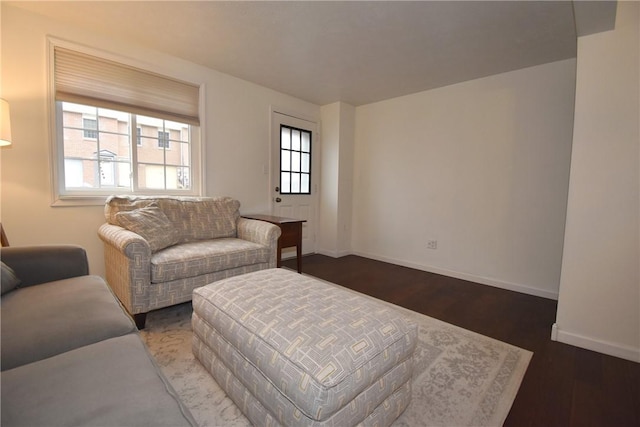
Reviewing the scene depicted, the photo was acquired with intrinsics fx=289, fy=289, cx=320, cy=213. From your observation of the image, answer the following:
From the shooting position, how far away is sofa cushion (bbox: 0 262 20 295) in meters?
1.30

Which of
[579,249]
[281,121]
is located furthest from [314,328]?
[281,121]

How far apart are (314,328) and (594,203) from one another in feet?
6.88

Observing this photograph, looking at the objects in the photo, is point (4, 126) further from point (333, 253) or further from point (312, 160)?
point (333, 253)

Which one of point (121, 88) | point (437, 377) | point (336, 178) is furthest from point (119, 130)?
point (437, 377)

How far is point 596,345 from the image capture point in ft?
6.47

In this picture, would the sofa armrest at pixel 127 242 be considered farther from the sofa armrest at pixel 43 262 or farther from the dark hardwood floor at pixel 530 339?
the dark hardwood floor at pixel 530 339

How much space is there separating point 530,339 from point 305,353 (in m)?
1.93

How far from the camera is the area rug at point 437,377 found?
134 centimetres

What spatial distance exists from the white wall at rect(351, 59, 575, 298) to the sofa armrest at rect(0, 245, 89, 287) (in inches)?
136

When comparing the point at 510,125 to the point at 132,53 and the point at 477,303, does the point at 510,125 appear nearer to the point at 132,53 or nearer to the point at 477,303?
the point at 477,303

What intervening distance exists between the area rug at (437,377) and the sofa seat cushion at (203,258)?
398 millimetres

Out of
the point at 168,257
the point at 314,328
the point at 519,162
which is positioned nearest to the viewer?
the point at 314,328

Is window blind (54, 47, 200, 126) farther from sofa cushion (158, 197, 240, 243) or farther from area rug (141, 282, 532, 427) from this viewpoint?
area rug (141, 282, 532, 427)

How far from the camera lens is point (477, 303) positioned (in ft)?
8.95
